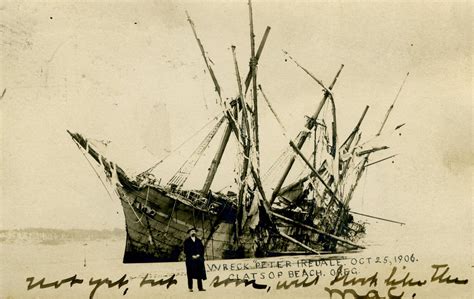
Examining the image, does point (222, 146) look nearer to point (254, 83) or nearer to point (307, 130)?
point (254, 83)

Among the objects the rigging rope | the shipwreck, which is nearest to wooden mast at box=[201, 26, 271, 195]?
the shipwreck

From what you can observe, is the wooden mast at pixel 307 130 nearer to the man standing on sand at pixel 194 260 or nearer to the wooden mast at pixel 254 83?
the wooden mast at pixel 254 83

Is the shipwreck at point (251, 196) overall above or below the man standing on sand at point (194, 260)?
above

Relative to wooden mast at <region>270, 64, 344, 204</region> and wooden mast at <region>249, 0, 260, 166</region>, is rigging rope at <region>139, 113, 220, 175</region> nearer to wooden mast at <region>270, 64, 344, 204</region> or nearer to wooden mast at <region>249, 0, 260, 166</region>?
wooden mast at <region>249, 0, 260, 166</region>

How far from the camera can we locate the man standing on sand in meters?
4.73

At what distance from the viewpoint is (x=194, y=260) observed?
→ 4.74 metres

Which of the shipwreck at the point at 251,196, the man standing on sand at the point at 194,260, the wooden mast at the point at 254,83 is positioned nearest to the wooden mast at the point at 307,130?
the shipwreck at the point at 251,196

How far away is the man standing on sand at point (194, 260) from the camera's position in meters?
4.73

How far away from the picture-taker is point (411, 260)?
5.08 meters

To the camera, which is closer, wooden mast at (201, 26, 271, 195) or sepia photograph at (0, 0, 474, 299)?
sepia photograph at (0, 0, 474, 299)

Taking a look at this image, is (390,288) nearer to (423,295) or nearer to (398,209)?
(423,295)

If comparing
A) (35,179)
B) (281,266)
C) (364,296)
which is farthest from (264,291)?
(35,179)

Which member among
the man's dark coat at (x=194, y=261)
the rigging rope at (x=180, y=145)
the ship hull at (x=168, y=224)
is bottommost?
the man's dark coat at (x=194, y=261)

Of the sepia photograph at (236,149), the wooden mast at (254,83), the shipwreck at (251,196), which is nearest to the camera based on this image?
the sepia photograph at (236,149)
